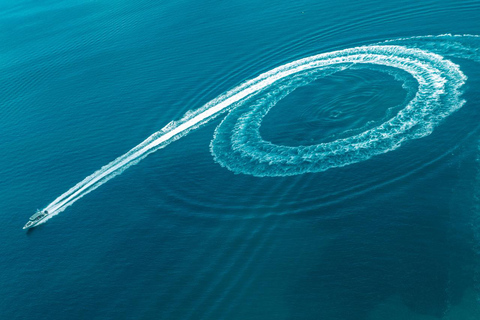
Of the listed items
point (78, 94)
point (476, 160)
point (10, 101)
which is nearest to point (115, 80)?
point (78, 94)

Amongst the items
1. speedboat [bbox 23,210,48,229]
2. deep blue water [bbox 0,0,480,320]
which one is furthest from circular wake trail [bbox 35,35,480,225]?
deep blue water [bbox 0,0,480,320]

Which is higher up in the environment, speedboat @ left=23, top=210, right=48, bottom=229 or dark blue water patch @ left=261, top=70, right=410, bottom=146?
dark blue water patch @ left=261, top=70, right=410, bottom=146

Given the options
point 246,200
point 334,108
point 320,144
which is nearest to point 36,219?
point 246,200

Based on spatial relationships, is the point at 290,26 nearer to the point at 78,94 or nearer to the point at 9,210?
the point at 78,94

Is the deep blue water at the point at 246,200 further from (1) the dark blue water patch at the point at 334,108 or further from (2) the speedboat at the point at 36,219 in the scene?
(2) the speedboat at the point at 36,219

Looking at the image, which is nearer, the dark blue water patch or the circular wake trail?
the circular wake trail

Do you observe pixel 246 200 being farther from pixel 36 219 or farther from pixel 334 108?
pixel 36 219

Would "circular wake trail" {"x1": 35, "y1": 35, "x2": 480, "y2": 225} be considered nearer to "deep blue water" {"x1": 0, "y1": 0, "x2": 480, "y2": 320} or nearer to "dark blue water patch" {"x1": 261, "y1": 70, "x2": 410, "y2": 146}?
"dark blue water patch" {"x1": 261, "y1": 70, "x2": 410, "y2": 146}
